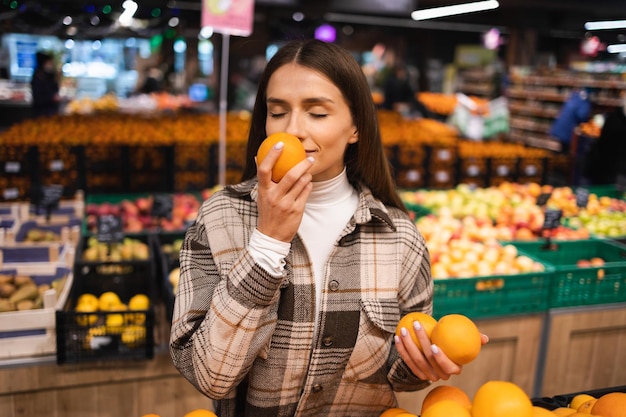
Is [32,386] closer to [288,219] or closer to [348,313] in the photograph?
[348,313]

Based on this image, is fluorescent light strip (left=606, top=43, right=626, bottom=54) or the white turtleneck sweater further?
fluorescent light strip (left=606, top=43, right=626, bottom=54)

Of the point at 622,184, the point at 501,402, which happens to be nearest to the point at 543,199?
the point at 622,184

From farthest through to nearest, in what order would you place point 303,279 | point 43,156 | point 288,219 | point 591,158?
1. point 591,158
2. point 43,156
3. point 303,279
4. point 288,219

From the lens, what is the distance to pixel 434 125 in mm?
8156

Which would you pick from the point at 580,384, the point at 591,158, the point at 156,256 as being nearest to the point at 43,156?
the point at 156,256

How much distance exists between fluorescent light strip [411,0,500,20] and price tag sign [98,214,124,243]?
5705mm

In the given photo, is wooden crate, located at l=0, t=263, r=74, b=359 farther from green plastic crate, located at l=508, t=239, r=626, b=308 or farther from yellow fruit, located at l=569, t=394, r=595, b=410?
green plastic crate, located at l=508, t=239, r=626, b=308

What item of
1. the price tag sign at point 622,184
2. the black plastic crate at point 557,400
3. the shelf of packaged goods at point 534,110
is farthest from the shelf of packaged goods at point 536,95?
the black plastic crate at point 557,400

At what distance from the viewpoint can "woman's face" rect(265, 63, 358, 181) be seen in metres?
1.38

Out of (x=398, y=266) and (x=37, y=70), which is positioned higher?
(x=37, y=70)

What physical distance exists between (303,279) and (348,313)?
14 cm

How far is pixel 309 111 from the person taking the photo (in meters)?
1.39

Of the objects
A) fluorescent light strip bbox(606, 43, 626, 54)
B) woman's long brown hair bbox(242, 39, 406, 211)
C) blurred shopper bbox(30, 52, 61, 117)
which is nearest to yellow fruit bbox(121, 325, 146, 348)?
woman's long brown hair bbox(242, 39, 406, 211)

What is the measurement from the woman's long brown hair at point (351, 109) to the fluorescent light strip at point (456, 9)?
626 centimetres
